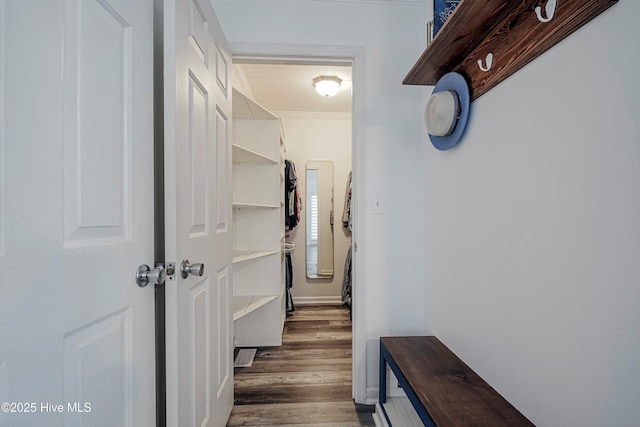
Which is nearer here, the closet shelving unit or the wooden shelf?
the wooden shelf

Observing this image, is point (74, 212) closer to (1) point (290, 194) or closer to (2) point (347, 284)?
(1) point (290, 194)

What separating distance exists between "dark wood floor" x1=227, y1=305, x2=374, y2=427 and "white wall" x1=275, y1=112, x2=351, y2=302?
35.3 inches

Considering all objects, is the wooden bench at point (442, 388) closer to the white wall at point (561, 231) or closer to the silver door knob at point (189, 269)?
the white wall at point (561, 231)

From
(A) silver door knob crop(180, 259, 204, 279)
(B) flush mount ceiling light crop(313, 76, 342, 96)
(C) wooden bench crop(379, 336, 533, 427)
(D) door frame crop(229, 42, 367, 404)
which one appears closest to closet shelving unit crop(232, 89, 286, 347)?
(B) flush mount ceiling light crop(313, 76, 342, 96)

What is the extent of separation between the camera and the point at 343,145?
371 cm

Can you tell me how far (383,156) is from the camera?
1.75 meters

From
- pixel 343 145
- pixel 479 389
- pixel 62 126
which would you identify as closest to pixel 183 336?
pixel 62 126

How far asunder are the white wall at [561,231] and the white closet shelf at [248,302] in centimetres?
151

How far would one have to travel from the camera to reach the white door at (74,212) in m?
0.53

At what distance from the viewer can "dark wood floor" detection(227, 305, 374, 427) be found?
5.32 feet

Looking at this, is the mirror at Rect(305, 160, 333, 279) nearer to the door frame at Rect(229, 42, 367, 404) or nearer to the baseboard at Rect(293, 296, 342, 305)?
the baseboard at Rect(293, 296, 342, 305)

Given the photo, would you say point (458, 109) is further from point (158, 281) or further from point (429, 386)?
point (158, 281)

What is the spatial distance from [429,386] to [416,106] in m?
1.46

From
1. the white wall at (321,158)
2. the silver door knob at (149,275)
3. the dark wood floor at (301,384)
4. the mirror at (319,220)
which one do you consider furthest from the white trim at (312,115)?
the silver door knob at (149,275)
